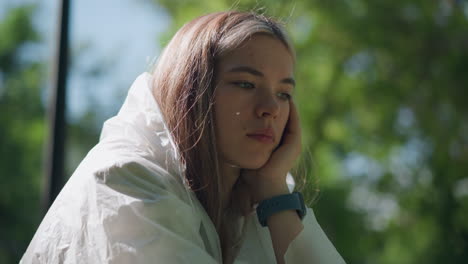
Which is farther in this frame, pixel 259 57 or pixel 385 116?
pixel 385 116

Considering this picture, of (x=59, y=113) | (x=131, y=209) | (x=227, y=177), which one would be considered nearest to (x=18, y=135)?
(x=59, y=113)

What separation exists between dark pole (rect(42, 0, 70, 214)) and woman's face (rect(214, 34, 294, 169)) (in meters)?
0.69

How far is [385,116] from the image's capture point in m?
10.9

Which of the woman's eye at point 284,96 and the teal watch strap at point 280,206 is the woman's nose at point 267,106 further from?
the teal watch strap at point 280,206

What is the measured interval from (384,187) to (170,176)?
9.56 meters

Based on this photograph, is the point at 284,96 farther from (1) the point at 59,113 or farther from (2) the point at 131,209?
(1) the point at 59,113

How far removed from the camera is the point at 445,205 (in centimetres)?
1084

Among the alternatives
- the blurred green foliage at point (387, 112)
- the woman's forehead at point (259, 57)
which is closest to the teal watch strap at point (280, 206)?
the woman's forehead at point (259, 57)

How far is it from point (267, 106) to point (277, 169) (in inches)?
9.5

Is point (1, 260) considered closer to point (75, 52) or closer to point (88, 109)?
point (88, 109)

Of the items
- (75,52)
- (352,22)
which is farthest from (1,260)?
(352,22)

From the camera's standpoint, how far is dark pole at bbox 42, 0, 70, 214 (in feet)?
7.97

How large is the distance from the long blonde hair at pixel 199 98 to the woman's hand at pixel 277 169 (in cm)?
16

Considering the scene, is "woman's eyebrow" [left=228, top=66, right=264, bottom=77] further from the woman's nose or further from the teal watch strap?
the teal watch strap
